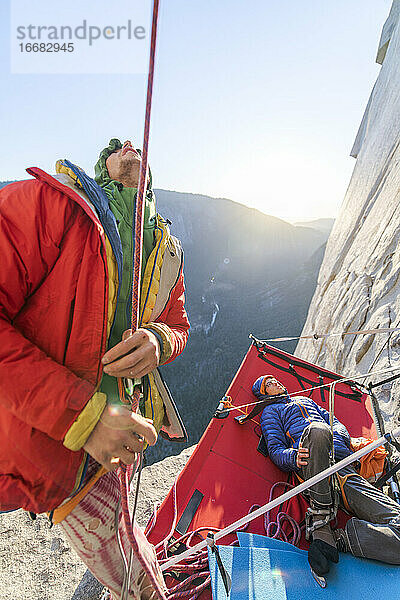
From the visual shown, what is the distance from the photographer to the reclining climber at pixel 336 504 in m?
1.64

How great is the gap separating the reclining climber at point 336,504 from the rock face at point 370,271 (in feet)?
3.56

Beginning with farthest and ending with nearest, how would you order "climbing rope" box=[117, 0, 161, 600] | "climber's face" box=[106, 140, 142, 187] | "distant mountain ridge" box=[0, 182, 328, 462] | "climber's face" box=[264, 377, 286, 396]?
"distant mountain ridge" box=[0, 182, 328, 462], "climber's face" box=[264, 377, 286, 396], "climber's face" box=[106, 140, 142, 187], "climbing rope" box=[117, 0, 161, 600]

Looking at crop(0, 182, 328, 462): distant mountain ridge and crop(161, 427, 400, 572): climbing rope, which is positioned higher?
crop(161, 427, 400, 572): climbing rope

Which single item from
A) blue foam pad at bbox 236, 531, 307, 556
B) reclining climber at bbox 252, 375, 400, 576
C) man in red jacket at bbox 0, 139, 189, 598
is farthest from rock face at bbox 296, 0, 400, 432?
man in red jacket at bbox 0, 139, 189, 598

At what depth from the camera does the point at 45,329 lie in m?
0.86

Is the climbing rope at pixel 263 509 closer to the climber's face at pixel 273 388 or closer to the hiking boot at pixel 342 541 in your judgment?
the hiking boot at pixel 342 541

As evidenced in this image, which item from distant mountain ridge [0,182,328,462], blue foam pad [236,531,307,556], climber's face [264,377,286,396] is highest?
blue foam pad [236,531,307,556]

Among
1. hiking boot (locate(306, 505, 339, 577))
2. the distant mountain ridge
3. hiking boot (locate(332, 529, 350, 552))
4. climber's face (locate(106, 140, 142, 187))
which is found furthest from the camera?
the distant mountain ridge

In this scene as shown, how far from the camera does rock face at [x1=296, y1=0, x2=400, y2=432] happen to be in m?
3.36

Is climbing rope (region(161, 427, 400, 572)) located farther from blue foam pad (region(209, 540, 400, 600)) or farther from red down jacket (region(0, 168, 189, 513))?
red down jacket (region(0, 168, 189, 513))

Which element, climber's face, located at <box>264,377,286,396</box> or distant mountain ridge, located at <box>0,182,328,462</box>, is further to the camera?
distant mountain ridge, located at <box>0,182,328,462</box>

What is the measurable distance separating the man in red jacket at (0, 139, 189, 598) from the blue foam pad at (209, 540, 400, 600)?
92 centimetres

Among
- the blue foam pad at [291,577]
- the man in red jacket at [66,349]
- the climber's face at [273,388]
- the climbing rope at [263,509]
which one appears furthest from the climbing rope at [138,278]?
the climber's face at [273,388]

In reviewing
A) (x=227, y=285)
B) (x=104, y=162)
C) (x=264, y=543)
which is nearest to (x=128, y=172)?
(x=104, y=162)
